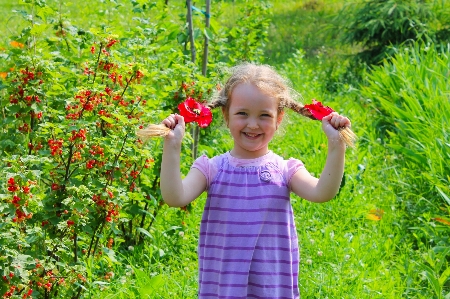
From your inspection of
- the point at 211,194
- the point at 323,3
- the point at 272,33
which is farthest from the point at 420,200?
the point at 323,3

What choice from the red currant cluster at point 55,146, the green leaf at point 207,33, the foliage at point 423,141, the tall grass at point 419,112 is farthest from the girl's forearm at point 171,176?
the green leaf at point 207,33

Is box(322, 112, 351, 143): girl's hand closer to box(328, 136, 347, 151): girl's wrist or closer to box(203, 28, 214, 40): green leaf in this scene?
box(328, 136, 347, 151): girl's wrist

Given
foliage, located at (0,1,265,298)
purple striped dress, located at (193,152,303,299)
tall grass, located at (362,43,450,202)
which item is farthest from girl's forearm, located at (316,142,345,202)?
tall grass, located at (362,43,450,202)

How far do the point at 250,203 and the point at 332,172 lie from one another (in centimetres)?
27

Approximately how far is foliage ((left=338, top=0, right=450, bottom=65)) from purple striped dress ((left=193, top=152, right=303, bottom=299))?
5.14 meters

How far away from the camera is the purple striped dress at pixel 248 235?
2324mm

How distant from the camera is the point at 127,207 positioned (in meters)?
3.67

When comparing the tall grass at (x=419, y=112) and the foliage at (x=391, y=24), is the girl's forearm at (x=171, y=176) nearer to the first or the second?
the tall grass at (x=419, y=112)

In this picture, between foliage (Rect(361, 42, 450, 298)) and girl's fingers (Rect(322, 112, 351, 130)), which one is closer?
girl's fingers (Rect(322, 112, 351, 130))

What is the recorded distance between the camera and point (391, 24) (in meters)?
7.51

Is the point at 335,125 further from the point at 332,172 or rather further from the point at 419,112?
the point at 419,112

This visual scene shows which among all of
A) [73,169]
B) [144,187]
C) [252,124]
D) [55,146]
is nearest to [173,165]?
[252,124]

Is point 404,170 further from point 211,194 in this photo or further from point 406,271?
point 211,194

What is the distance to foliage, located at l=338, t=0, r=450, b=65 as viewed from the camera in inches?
291
